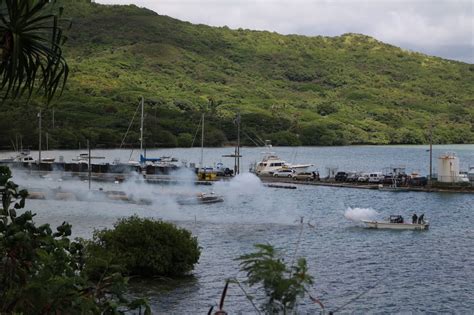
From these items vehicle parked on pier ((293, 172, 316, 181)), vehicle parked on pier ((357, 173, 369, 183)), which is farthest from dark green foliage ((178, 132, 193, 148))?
vehicle parked on pier ((357, 173, 369, 183))

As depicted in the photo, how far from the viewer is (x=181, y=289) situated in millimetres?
36594

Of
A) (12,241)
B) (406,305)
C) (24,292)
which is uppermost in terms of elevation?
(12,241)

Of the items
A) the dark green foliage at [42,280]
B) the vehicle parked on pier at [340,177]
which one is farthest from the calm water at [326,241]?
the dark green foliage at [42,280]

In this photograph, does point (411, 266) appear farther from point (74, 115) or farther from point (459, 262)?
point (74, 115)

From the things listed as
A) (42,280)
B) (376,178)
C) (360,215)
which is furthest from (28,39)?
(376,178)

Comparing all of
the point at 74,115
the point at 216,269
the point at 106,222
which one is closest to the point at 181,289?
the point at 216,269

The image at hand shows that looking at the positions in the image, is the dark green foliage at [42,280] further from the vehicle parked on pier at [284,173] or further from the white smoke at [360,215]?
the vehicle parked on pier at [284,173]

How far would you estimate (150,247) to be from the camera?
38.3 meters

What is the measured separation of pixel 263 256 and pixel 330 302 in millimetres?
27600

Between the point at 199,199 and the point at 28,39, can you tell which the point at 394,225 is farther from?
the point at 28,39

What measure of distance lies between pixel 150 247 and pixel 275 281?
30836 mm

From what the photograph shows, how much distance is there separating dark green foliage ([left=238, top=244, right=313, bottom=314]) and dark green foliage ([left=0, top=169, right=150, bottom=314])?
6.91 feet

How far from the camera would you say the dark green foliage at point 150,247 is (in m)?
37.9

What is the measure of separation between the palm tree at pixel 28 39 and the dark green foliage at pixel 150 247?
28.8 m
